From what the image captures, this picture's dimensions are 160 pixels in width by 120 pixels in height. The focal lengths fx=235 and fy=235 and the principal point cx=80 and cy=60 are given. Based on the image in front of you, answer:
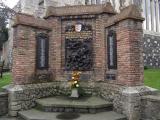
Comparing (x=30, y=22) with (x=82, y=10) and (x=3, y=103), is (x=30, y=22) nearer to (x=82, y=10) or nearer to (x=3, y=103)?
(x=82, y=10)

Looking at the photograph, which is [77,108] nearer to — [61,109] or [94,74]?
[61,109]

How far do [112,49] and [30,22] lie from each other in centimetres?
316

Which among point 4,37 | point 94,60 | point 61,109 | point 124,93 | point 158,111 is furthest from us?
point 4,37

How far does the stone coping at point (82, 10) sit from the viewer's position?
902 cm

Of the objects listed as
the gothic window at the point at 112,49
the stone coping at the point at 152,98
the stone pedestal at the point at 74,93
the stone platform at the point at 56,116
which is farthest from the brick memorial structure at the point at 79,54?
→ the stone pedestal at the point at 74,93

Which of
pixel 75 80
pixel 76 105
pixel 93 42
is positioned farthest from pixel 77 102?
pixel 93 42

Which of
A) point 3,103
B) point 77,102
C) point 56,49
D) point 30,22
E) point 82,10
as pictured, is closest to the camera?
point 77,102

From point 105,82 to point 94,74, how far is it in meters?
0.59

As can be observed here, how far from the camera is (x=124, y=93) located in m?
7.06

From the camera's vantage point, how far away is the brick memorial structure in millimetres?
7302

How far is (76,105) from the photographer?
294 inches

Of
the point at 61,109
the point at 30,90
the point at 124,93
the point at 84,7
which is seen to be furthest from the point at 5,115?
the point at 84,7

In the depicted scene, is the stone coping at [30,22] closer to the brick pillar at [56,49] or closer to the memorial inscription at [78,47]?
the brick pillar at [56,49]

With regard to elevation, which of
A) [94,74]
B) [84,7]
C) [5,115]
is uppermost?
[84,7]
